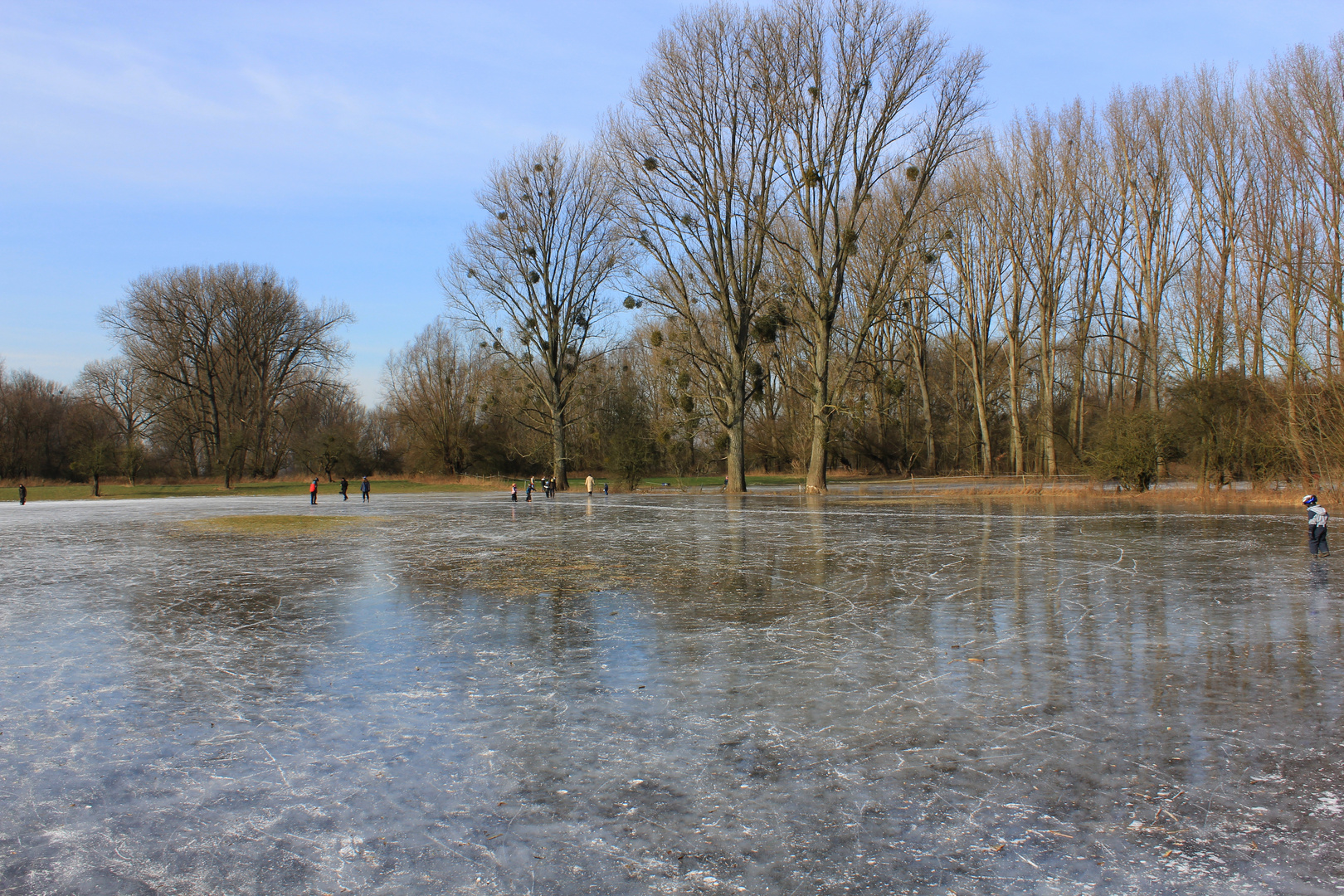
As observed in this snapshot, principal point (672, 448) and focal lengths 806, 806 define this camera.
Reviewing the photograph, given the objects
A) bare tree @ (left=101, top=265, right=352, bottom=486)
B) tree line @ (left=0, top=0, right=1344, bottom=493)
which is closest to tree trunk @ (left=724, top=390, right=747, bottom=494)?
tree line @ (left=0, top=0, right=1344, bottom=493)

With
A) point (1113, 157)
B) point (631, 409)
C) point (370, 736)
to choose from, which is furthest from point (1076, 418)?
point (370, 736)

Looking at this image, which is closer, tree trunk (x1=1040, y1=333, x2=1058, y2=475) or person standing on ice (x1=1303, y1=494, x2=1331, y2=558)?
person standing on ice (x1=1303, y1=494, x2=1331, y2=558)

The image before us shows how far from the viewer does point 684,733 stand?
15.9 ft

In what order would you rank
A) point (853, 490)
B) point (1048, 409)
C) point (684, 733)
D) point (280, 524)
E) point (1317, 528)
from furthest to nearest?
point (1048, 409), point (853, 490), point (280, 524), point (1317, 528), point (684, 733)

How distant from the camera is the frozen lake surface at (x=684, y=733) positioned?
3.30 metres

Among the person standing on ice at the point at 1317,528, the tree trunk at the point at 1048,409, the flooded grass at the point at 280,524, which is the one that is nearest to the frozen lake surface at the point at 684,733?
the person standing on ice at the point at 1317,528

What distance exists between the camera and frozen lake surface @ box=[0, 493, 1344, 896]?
130 inches

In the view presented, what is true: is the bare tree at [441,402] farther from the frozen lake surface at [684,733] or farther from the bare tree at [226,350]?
the frozen lake surface at [684,733]

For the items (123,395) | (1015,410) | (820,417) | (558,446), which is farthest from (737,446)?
(123,395)

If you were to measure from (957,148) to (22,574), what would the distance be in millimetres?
27543

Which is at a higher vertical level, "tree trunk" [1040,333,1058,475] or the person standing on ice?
"tree trunk" [1040,333,1058,475]

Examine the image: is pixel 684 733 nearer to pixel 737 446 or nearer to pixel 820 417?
pixel 820 417

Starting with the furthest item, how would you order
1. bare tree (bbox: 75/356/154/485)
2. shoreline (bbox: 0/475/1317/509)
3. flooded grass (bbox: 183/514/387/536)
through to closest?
1. bare tree (bbox: 75/356/154/485)
2. shoreline (bbox: 0/475/1317/509)
3. flooded grass (bbox: 183/514/387/536)

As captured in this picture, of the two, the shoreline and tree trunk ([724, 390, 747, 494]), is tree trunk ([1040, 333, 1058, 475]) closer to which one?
the shoreline
